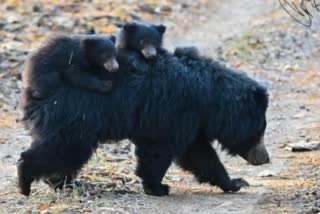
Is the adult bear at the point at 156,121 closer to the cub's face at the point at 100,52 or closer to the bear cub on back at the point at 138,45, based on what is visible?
the bear cub on back at the point at 138,45

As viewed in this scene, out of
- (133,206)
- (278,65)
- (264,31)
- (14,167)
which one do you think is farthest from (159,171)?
(264,31)

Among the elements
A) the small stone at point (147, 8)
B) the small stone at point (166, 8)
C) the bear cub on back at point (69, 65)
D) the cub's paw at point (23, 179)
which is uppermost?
the bear cub on back at point (69, 65)

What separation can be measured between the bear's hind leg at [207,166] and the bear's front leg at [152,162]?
43cm

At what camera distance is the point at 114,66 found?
6.48 metres

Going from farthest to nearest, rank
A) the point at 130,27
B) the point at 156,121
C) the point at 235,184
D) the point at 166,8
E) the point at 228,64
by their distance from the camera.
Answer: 1. the point at 166,8
2. the point at 228,64
3. the point at 130,27
4. the point at 235,184
5. the point at 156,121

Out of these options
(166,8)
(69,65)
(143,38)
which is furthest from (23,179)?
(166,8)

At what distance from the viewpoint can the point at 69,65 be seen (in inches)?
253

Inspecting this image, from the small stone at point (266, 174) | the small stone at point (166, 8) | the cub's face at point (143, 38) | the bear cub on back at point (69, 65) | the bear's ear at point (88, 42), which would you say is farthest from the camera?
the small stone at point (166, 8)

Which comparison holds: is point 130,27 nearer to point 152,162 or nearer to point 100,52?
point 100,52

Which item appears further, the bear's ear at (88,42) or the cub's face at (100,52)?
the bear's ear at (88,42)

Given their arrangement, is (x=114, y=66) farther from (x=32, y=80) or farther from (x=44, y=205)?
(x=44, y=205)

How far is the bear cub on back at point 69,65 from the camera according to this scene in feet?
20.9

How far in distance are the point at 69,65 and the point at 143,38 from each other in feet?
3.56

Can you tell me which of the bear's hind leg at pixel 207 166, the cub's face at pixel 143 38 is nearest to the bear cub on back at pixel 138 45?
the cub's face at pixel 143 38
